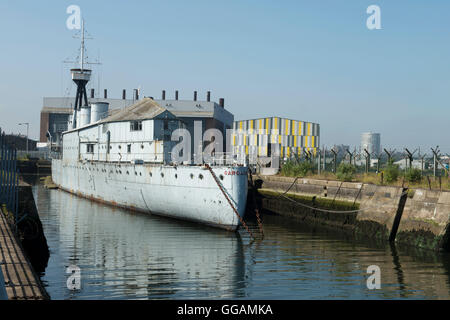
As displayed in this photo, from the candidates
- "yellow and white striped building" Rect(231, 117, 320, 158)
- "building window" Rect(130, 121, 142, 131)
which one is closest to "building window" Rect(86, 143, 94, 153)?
"building window" Rect(130, 121, 142, 131)

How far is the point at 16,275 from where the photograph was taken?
11.2m

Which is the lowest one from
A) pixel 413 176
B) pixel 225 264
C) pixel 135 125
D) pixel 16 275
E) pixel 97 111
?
pixel 225 264

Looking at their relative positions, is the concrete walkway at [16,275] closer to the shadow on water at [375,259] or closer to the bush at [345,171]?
the shadow on water at [375,259]

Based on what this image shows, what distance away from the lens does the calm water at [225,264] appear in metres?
15.4

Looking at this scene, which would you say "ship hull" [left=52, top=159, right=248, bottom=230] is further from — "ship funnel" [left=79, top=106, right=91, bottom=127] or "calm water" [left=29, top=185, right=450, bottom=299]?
"ship funnel" [left=79, top=106, right=91, bottom=127]

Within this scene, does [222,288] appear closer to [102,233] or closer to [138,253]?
[138,253]

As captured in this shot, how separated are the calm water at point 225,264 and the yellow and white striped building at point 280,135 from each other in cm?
2939

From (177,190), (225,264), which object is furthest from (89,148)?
(225,264)

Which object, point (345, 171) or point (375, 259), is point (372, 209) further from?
point (345, 171)

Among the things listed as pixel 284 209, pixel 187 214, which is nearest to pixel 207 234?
pixel 187 214

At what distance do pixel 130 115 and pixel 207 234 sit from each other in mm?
16364

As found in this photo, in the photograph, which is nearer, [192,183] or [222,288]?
[222,288]

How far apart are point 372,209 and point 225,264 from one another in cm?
1054

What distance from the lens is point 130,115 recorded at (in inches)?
1560
